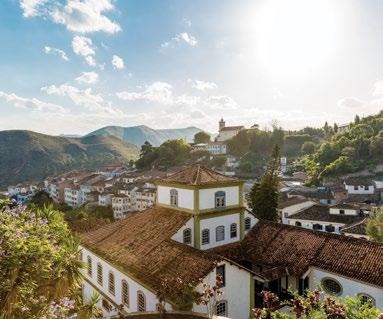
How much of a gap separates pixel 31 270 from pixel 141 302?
8.40m

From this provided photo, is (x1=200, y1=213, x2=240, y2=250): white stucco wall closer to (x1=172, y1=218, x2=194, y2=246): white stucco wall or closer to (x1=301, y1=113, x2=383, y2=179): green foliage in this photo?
(x1=172, y1=218, x2=194, y2=246): white stucco wall

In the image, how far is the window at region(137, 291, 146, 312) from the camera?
1756 centimetres

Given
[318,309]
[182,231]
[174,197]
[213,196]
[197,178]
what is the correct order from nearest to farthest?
[318,309] → [182,231] → [213,196] → [197,178] → [174,197]

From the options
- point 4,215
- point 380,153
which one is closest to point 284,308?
point 4,215

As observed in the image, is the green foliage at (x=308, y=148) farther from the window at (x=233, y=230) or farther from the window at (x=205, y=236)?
the window at (x=205, y=236)

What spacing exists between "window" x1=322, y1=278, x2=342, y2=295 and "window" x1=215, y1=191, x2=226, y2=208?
7858mm

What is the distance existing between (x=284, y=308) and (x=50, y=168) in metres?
202

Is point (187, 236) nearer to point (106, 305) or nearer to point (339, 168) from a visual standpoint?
point (106, 305)

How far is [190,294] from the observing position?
49.2ft

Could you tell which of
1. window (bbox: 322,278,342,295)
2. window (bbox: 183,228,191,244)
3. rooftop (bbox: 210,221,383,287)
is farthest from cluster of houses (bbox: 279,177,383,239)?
window (bbox: 183,228,191,244)

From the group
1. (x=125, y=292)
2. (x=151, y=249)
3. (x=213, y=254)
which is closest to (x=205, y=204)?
(x=151, y=249)

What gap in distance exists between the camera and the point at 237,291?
1778cm

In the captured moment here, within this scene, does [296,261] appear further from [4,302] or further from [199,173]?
[4,302]

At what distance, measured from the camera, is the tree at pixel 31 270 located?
413 inches
